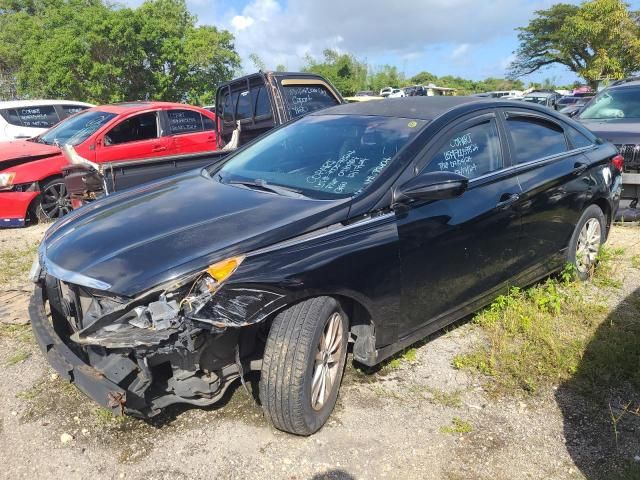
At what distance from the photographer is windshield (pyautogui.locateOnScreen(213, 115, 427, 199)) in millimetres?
3119

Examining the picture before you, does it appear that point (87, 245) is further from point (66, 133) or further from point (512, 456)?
point (66, 133)

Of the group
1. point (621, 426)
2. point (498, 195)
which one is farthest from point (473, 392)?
point (498, 195)

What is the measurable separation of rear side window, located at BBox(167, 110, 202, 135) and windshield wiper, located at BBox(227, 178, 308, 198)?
5304 mm

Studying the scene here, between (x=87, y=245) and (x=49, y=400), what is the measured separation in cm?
108

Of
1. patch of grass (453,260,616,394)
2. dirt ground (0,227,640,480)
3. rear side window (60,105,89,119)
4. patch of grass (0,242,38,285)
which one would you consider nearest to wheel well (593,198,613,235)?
patch of grass (453,260,616,394)

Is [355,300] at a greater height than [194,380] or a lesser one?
greater

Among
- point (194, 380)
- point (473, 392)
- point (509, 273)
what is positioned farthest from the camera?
point (509, 273)

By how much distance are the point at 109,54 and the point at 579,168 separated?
746 inches

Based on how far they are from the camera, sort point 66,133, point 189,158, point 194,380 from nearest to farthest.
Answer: point 194,380 < point 189,158 < point 66,133

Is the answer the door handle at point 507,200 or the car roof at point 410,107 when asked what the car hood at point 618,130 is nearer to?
the car roof at point 410,107

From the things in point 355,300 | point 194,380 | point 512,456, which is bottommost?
point 512,456

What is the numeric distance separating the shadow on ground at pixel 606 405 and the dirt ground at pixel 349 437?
0.4 inches

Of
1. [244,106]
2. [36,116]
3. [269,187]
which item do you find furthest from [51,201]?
[269,187]

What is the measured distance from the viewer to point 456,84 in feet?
228
